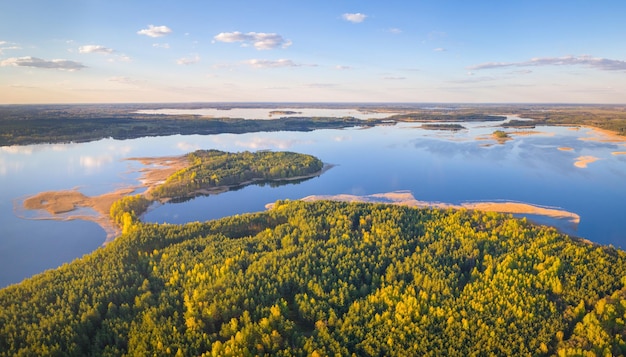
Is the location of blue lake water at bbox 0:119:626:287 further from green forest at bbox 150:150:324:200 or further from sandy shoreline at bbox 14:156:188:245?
green forest at bbox 150:150:324:200

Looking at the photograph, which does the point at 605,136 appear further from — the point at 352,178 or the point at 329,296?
the point at 329,296

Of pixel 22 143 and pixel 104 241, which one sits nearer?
pixel 104 241

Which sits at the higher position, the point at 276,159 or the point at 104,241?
the point at 276,159

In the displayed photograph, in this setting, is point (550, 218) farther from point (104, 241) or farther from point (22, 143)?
point (22, 143)

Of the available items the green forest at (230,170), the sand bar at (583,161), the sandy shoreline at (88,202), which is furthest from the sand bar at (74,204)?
the sand bar at (583,161)

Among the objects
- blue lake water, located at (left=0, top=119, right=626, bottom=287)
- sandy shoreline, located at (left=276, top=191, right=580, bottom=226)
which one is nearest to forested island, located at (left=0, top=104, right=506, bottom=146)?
blue lake water, located at (left=0, top=119, right=626, bottom=287)

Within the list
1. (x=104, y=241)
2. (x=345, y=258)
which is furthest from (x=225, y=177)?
(x=345, y=258)

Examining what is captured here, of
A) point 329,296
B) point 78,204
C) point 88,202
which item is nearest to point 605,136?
point 329,296
